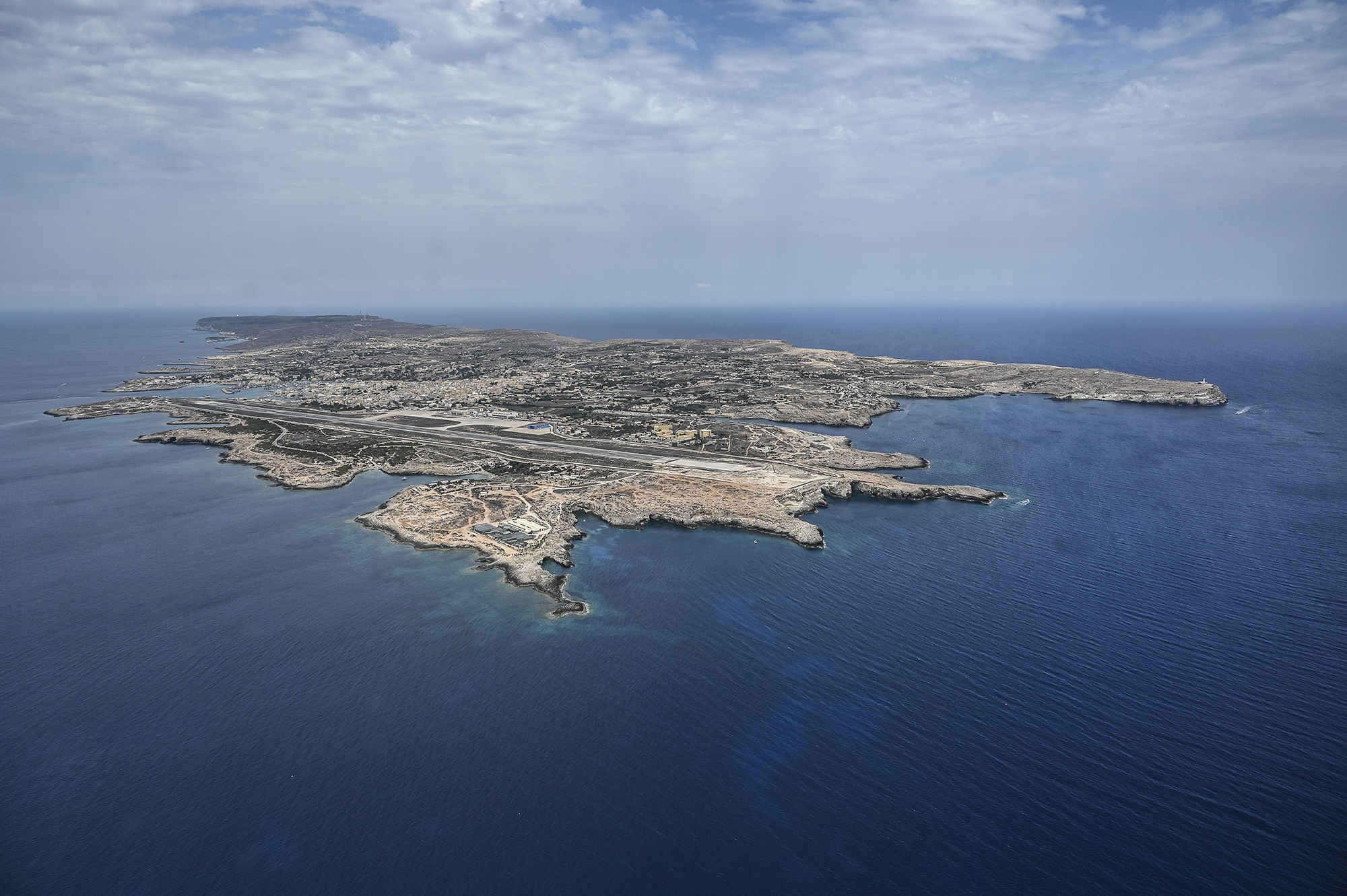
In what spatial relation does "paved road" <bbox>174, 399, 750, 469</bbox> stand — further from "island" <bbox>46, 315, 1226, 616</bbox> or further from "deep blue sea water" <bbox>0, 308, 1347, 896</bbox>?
"deep blue sea water" <bbox>0, 308, 1347, 896</bbox>

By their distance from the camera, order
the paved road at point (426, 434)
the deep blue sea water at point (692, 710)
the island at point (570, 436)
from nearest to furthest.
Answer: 1. the deep blue sea water at point (692, 710)
2. the island at point (570, 436)
3. the paved road at point (426, 434)

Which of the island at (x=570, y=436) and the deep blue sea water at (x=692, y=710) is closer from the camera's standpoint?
the deep blue sea water at (x=692, y=710)

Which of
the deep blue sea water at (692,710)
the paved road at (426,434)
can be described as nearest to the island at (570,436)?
the paved road at (426,434)

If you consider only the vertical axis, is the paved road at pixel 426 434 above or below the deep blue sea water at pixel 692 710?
above

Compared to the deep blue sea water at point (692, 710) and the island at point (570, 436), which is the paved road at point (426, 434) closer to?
the island at point (570, 436)

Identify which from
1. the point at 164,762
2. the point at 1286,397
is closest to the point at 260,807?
the point at 164,762

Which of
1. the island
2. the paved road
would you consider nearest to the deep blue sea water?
the island

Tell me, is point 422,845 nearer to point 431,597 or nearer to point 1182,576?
point 431,597
